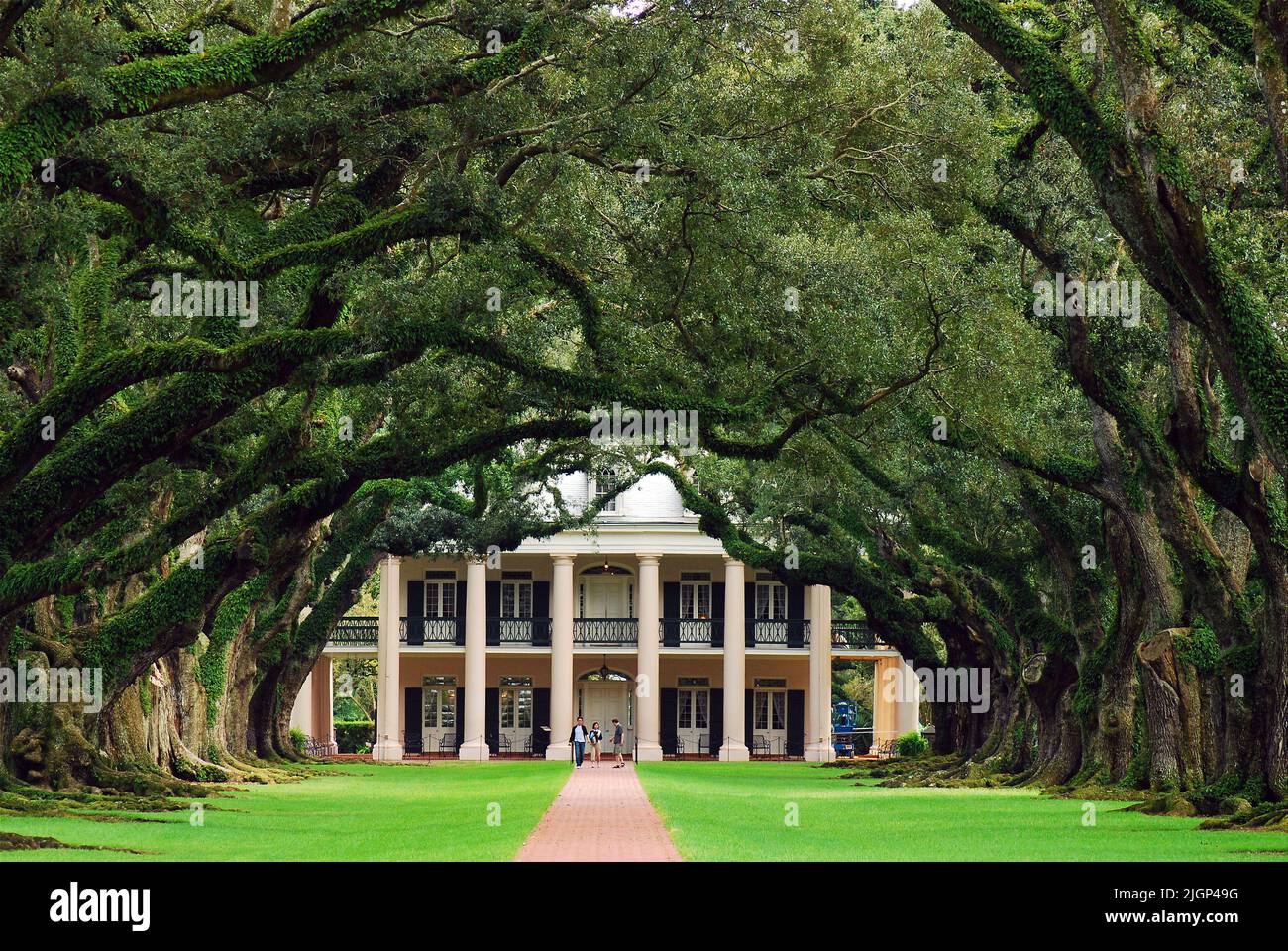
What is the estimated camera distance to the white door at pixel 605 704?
55.5 m

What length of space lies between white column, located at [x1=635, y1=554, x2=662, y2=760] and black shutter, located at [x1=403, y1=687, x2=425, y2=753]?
7617mm

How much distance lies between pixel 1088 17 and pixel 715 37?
13.3 feet

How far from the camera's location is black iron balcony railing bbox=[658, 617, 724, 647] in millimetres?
53844

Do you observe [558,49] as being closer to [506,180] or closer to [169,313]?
[506,180]

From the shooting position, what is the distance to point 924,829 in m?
20.7

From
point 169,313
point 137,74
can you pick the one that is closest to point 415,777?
point 169,313

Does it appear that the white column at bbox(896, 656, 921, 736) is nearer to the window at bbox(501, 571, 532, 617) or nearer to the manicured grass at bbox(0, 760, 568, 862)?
the window at bbox(501, 571, 532, 617)

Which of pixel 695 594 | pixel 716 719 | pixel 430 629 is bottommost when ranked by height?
pixel 716 719

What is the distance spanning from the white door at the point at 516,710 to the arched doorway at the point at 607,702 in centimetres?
161

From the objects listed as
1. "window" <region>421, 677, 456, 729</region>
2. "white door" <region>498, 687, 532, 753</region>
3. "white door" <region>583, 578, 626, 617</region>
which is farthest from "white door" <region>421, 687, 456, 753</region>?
"white door" <region>583, 578, 626, 617</region>

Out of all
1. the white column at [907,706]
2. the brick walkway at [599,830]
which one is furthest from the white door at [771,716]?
the brick walkway at [599,830]

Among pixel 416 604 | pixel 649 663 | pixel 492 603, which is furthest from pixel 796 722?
pixel 416 604

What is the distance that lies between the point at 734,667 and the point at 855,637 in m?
6.63

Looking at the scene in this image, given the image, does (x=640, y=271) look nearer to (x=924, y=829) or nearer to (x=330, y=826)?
(x=924, y=829)
